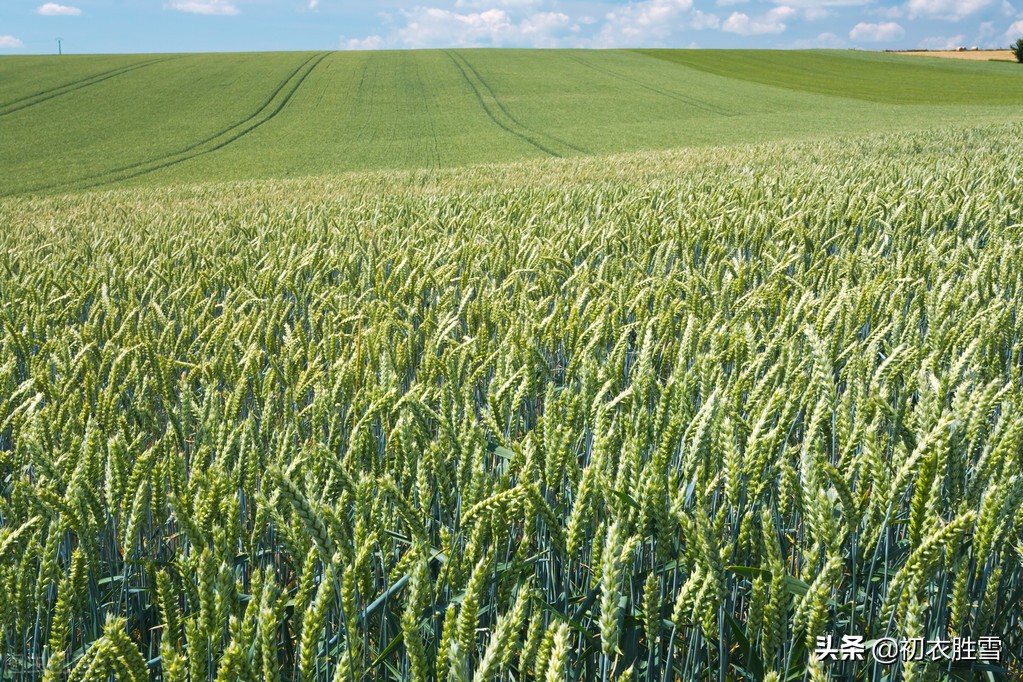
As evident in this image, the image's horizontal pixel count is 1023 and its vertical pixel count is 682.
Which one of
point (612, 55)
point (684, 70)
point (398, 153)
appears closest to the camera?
point (398, 153)

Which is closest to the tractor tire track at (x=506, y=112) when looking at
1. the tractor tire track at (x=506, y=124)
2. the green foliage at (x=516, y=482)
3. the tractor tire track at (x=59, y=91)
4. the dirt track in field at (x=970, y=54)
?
the tractor tire track at (x=506, y=124)

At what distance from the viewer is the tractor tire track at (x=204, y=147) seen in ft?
62.7

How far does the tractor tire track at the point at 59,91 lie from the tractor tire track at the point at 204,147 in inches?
338

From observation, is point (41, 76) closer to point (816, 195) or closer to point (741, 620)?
point (816, 195)

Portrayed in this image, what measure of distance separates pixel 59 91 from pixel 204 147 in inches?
550

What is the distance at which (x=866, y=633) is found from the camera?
103cm

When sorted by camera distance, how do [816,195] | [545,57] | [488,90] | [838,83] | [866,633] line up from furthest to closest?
[545,57] → [838,83] → [488,90] → [816,195] → [866,633]

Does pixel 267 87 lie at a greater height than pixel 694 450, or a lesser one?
greater

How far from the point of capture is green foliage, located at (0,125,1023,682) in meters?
0.89

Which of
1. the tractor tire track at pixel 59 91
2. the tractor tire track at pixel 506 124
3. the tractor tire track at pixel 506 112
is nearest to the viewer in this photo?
the tractor tire track at pixel 506 124

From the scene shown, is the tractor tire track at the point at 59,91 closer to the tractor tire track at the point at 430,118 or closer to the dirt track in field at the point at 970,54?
the tractor tire track at the point at 430,118

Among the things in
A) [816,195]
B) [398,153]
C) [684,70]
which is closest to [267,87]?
[398,153]

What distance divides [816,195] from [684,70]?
41954mm

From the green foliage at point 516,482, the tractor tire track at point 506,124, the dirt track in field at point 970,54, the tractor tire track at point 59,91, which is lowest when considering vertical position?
the green foliage at point 516,482
